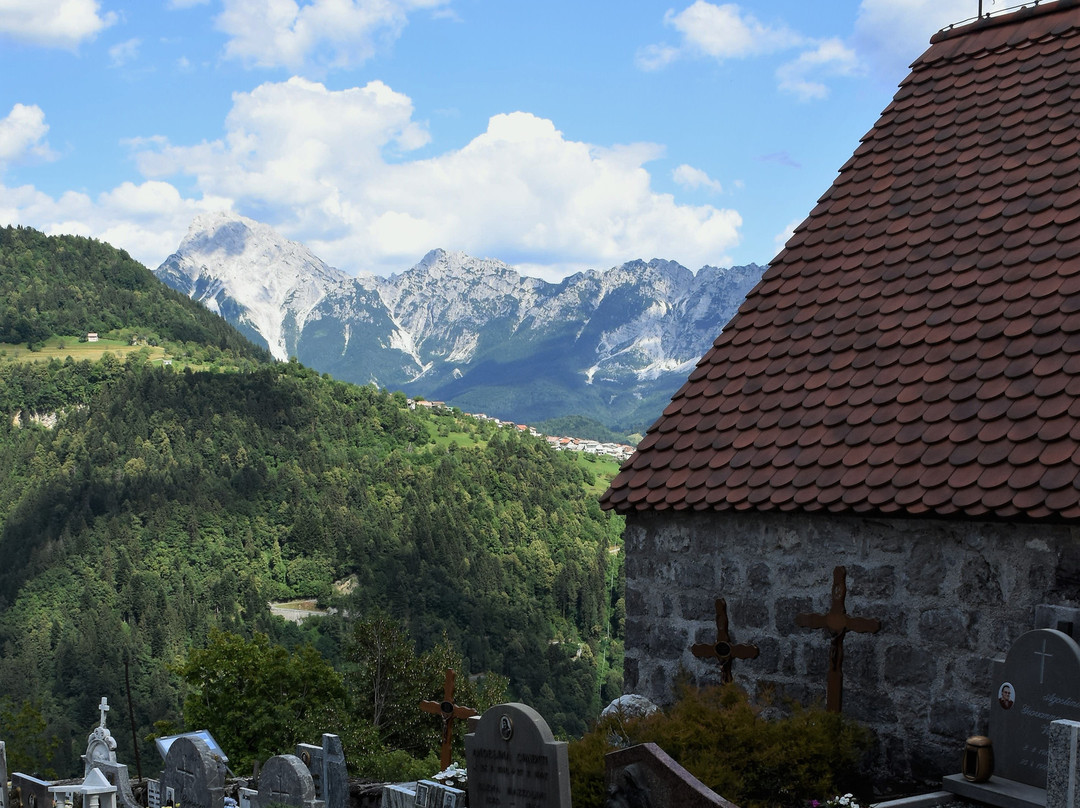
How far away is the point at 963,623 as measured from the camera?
20.3ft

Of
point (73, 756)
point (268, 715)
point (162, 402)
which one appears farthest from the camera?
point (162, 402)

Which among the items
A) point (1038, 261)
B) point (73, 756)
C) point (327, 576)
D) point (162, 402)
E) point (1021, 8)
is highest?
point (162, 402)

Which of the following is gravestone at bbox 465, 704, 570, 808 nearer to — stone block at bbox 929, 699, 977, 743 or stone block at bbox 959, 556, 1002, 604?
stone block at bbox 929, 699, 977, 743

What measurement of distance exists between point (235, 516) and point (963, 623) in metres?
95.5

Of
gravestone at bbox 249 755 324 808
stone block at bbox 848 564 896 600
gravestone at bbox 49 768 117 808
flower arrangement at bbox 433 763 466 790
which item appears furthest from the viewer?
gravestone at bbox 49 768 117 808

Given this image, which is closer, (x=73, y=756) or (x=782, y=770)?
(x=782, y=770)

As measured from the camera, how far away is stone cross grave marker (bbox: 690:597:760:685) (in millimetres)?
7104

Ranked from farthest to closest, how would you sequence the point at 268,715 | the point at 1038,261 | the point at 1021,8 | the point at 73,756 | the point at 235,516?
1. the point at 235,516
2. the point at 73,756
3. the point at 268,715
4. the point at 1021,8
5. the point at 1038,261

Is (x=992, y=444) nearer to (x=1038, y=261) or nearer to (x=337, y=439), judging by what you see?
(x=1038, y=261)

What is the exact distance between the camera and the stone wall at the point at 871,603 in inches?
239

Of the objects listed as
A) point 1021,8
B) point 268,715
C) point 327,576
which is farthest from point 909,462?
point 327,576

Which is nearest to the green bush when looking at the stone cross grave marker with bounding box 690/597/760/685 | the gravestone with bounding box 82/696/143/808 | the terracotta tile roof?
the stone cross grave marker with bounding box 690/597/760/685

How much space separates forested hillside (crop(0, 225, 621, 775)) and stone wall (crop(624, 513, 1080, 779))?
50.7 metres

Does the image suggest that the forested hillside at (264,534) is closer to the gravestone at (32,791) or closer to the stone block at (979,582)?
the gravestone at (32,791)
